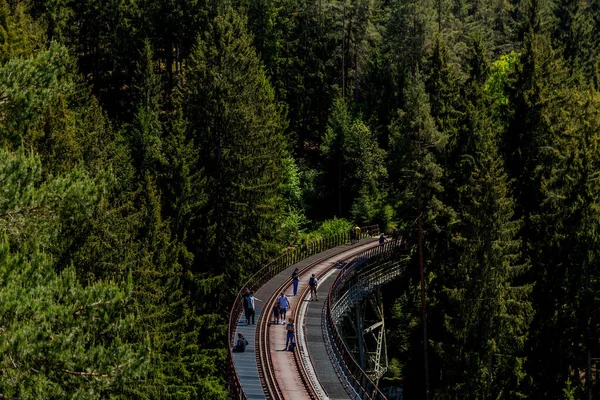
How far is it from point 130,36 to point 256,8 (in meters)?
13.6

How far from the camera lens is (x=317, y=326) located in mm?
34719

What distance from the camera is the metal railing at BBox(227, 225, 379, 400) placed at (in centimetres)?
2670

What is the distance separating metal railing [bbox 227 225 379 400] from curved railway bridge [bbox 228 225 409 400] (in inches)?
1.6

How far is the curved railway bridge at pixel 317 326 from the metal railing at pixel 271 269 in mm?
42

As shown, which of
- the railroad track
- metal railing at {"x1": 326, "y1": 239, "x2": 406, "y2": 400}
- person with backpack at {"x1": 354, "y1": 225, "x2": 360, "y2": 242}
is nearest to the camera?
the railroad track

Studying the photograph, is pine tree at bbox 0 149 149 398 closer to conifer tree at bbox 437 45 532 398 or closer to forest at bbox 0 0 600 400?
forest at bbox 0 0 600 400

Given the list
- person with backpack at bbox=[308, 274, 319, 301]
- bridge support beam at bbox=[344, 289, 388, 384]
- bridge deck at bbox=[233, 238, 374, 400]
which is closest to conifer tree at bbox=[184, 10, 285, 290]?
bridge deck at bbox=[233, 238, 374, 400]

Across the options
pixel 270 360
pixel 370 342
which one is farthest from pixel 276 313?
pixel 370 342

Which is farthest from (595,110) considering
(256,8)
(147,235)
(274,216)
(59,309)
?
(256,8)

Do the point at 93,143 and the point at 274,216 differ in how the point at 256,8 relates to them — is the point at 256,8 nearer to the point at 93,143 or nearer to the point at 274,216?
the point at 274,216

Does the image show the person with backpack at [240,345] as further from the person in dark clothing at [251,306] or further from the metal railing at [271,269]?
the person in dark clothing at [251,306]

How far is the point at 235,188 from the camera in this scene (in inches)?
1743

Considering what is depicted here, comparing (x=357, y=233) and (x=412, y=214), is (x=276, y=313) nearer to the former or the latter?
(x=412, y=214)

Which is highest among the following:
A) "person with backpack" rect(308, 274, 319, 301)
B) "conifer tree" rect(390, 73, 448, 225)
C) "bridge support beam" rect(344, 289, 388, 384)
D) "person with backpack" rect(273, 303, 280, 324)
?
"conifer tree" rect(390, 73, 448, 225)
